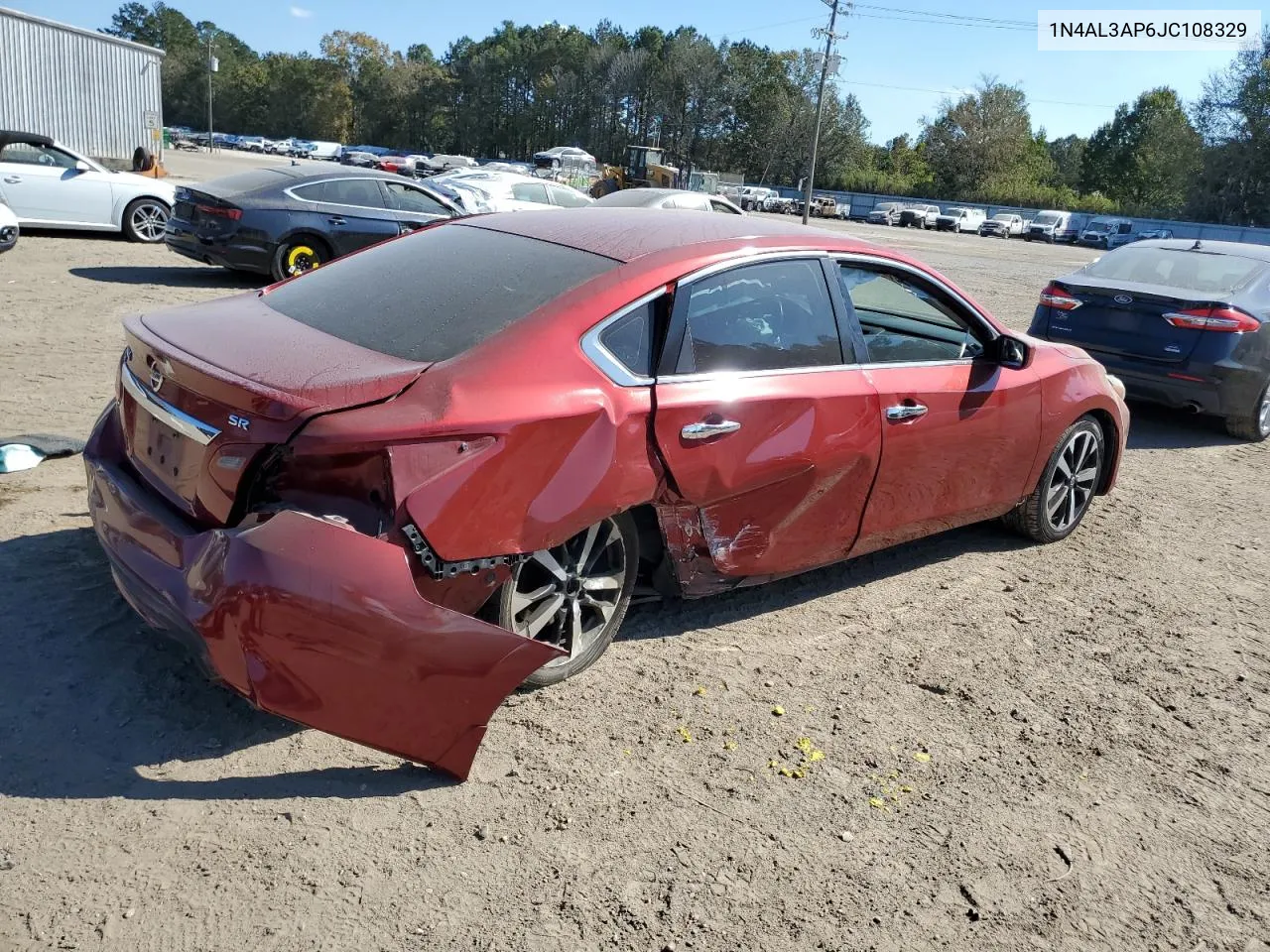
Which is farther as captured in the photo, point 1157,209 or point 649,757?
point 1157,209

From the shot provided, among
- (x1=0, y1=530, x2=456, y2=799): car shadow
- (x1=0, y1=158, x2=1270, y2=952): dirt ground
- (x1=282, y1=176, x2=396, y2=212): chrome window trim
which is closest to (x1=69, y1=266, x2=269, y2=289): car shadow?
(x1=282, y1=176, x2=396, y2=212): chrome window trim

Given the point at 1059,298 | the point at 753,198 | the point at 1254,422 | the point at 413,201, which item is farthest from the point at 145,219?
the point at 753,198

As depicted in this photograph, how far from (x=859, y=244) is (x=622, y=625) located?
75.6 inches

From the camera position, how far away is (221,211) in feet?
36.8

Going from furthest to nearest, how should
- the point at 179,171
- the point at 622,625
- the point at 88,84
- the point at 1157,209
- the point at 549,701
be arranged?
the point at 1157,209 < the point at 179,171 < the point at 88,84 < the point at 622,625 < the point at 549,701

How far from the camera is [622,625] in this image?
419 centimetres

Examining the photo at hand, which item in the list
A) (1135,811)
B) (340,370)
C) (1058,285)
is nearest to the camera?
(340,370)

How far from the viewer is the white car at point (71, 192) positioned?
13508 mm

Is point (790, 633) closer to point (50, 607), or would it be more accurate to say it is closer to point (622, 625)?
point (622, 625)

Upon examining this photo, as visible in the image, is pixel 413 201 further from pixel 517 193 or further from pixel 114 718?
pixel 114 718

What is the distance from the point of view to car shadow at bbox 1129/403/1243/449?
8.46m

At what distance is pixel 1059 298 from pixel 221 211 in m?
8.62

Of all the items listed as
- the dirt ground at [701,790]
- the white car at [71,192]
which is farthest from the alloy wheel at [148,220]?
the dirt ground at [701,790]

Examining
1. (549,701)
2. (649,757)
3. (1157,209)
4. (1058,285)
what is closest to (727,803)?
(649,757)
